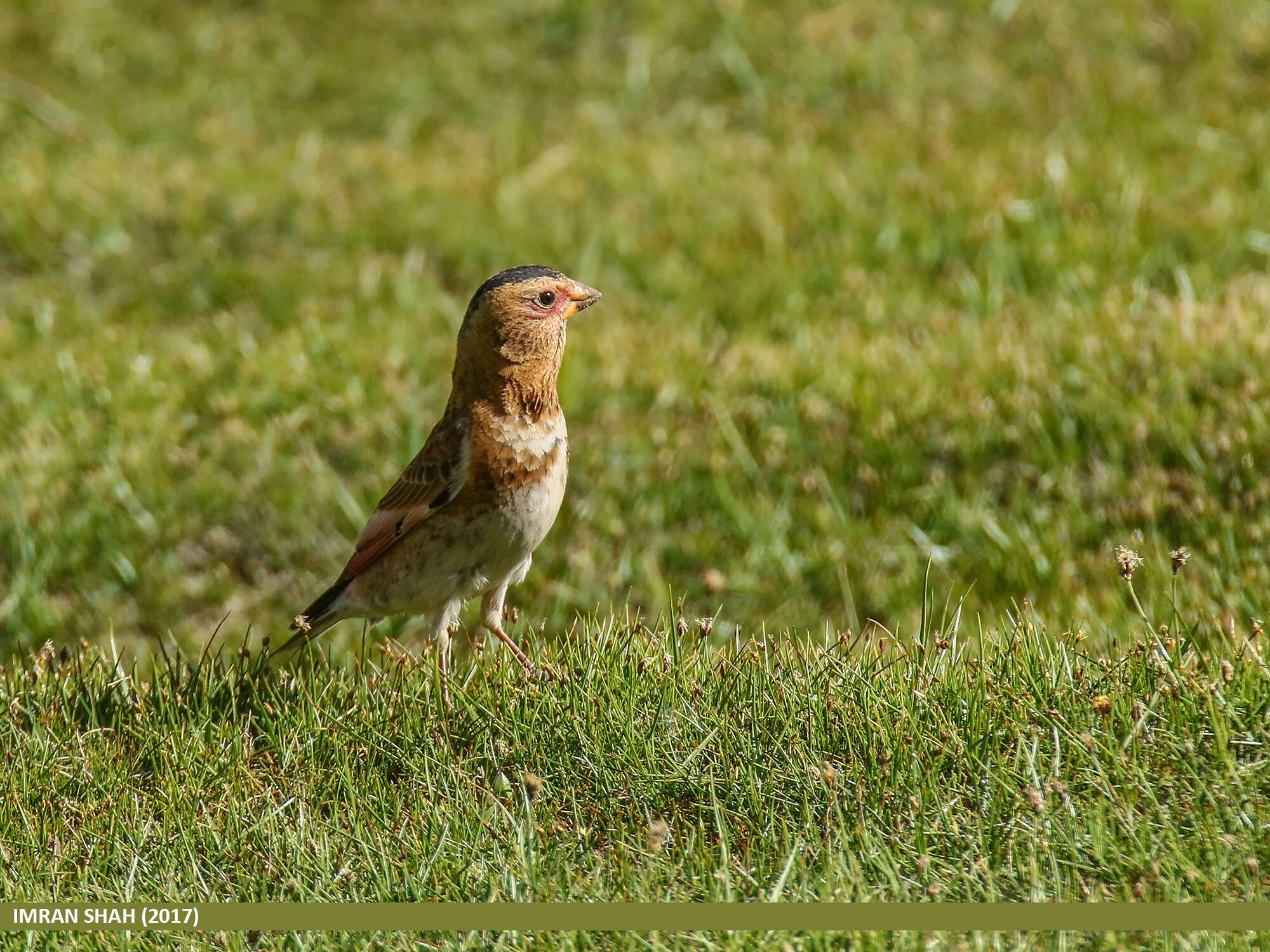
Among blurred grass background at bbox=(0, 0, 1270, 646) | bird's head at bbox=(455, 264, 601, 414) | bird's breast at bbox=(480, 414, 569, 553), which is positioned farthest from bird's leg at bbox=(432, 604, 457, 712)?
blurred grass background at bbox=(0, 0, 1270, 646)

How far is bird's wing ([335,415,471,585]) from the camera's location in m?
5.32

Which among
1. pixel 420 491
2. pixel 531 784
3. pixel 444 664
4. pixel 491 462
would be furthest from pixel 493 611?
pixel 531 784

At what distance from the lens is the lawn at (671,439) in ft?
13.8

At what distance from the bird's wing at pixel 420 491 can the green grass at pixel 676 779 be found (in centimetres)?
60

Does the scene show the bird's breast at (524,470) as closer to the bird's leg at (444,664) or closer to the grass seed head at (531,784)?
the bird's leg at (444,664)

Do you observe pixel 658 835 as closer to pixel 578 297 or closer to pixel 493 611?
pixel 493 611

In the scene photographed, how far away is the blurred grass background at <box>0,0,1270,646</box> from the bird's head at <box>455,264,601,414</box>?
1.57 m

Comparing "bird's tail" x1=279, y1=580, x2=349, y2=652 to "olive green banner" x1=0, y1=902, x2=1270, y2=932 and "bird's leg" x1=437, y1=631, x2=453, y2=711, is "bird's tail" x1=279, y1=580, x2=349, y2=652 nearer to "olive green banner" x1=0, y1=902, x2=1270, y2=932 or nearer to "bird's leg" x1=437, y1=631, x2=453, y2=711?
"bird's leg" x1=437, y1=631, x2=453, y2=711

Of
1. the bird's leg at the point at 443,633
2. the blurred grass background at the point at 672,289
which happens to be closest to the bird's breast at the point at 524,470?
the bird's leg at the point at 443,633

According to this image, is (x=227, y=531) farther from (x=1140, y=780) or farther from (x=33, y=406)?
(x=1140, y=780)

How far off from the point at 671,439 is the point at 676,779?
10.3 feet

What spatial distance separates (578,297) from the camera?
5.30 m

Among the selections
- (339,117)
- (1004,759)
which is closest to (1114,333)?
(1004,759)

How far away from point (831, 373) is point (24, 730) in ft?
13.0
